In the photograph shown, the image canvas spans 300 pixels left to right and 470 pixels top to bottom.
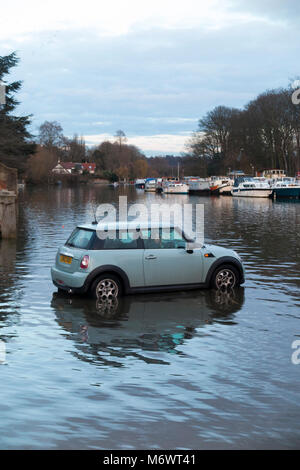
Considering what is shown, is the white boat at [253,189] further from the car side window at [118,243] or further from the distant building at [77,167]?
the distant building at [77,167]

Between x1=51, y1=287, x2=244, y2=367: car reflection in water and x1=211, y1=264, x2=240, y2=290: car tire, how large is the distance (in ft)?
0.59

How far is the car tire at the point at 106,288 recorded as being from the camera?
1245 centimetres

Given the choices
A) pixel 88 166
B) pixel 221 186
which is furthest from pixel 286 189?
pixel 88 166

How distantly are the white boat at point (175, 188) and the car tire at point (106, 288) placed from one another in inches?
3735

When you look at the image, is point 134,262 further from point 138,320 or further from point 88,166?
point 88,166

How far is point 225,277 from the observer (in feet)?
45.1

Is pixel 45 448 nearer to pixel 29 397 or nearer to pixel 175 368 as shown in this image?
pixel 29 397

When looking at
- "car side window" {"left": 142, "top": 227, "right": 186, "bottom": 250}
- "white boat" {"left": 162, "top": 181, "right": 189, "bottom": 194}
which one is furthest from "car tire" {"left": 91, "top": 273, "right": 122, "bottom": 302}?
"white boat" {"left": 162, "top": 181, "right": 189, "bottom": 194}

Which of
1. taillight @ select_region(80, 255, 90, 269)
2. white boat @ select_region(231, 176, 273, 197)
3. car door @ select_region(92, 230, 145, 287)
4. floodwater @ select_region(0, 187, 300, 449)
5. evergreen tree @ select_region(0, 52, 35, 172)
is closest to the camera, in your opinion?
floodwater @ select_region(0, 187, 300, 449)

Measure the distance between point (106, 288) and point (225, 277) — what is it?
9.15 ft

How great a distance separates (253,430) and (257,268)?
11.7 metres

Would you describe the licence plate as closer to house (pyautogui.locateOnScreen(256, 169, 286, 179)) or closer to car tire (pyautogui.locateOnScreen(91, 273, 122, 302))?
car tire (pyautogui.locateOnScreen(91, 273, 122, 302))

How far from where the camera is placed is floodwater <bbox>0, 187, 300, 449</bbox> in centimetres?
593

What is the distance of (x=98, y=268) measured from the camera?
481 inches
